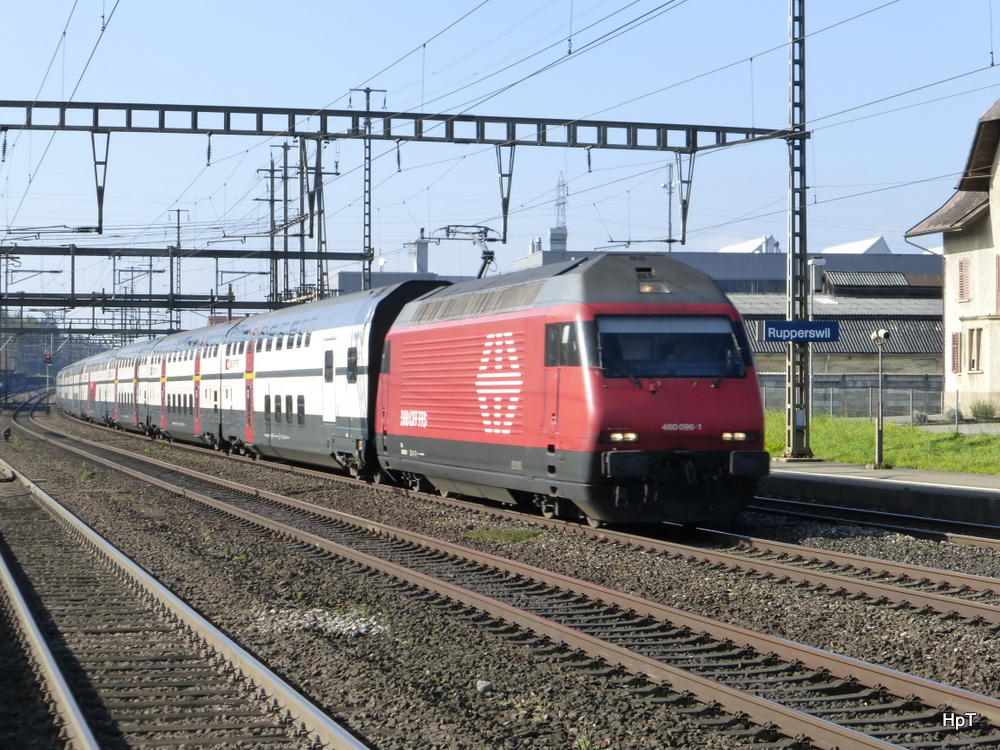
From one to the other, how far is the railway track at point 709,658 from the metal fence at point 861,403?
32742 millimetres

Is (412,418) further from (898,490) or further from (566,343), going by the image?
(898,490)

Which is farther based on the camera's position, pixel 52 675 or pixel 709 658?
pixel 709 658

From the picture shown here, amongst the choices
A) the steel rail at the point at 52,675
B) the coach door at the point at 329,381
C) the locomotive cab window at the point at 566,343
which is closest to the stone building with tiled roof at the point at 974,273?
the coach door at the point at 329,381

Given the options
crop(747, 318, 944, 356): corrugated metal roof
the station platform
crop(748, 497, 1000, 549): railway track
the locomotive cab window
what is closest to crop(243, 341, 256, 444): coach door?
the station platform

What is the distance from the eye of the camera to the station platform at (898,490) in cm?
1666

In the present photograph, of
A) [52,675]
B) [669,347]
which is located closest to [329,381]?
[669,347]

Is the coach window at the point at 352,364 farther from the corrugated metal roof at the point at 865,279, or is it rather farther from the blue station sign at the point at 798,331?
the corrugated metal roof at the point at 865,279

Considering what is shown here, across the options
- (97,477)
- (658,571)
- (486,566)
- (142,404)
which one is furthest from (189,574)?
(142,404)

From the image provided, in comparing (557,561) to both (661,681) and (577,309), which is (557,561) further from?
(661,681)

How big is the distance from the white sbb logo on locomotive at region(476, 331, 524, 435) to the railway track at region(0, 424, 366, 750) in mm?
4936

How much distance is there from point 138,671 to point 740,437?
7635 millimetres

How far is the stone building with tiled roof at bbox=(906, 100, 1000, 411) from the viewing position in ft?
145

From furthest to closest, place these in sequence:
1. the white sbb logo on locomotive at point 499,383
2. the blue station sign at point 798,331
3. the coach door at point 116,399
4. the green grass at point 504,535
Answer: the coach door at point 116,399 → the blue station sign at point 798,331 → the white sbb logo on locomotive at point 499,383 → the green grass at point 504,535

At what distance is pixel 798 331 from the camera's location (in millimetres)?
21844
